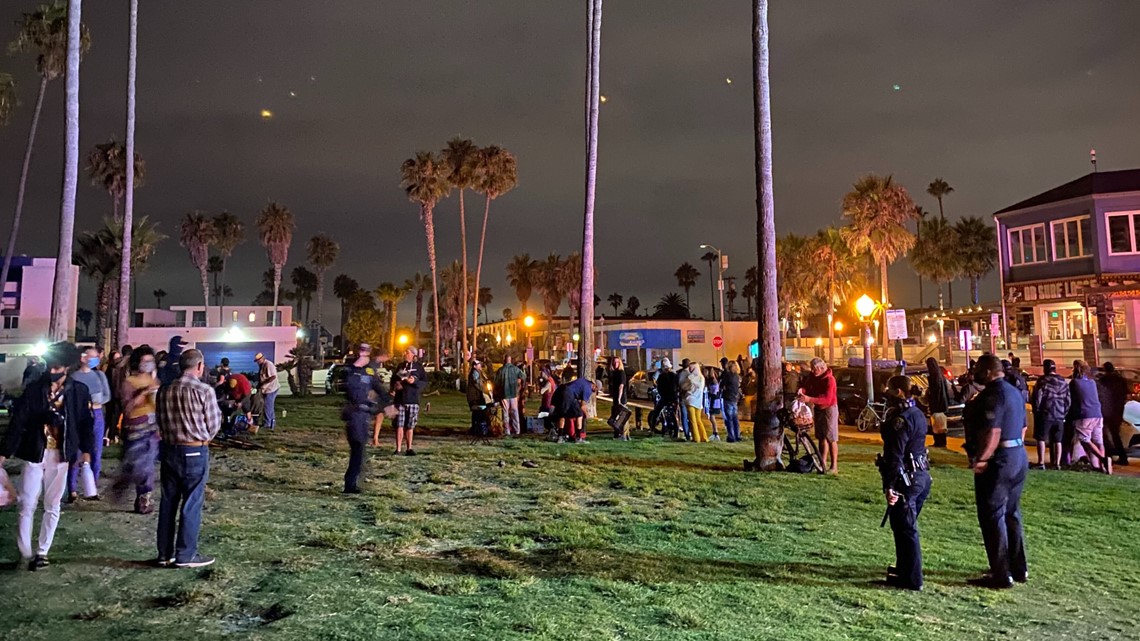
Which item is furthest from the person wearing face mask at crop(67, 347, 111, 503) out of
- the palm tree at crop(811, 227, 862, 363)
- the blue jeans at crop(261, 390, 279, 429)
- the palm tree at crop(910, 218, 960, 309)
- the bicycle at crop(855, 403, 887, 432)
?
the palm tree at crop(910, 218, 960, 309)

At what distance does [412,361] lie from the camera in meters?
13.4

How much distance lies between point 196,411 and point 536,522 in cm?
354

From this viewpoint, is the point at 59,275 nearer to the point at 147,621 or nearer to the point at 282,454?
the point at 282,454

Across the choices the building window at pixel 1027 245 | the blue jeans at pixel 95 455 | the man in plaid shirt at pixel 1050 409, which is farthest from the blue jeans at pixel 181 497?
the building window at pixel 1027 245

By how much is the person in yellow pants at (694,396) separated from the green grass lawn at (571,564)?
14.1 ft

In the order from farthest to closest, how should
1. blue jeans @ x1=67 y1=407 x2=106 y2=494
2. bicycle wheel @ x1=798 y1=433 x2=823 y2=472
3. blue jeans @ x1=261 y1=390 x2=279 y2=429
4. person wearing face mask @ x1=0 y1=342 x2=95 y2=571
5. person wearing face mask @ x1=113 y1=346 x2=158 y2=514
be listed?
1. blue jeans @ x1=261 y1=390 x2=279 y2=429
2. bicycle wheel @ x1=798 y1=433 x2=823 y2=472
3. blue jeans @ x1=67 y1=407 x2=106 y2=494
4. person wearing face mask @ x1=113 y1=346 x2=158 y2=514
5. person wearing face mask @ x1=0 y1=342 x2=95 y2=571

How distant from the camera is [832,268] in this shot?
5784cm

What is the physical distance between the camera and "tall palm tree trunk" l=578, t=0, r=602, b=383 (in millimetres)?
21969

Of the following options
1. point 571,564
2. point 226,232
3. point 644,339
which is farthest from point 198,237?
point 571,564

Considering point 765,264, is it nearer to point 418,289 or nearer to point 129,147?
point 129,147

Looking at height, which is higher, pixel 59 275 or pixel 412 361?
pixel 59 275

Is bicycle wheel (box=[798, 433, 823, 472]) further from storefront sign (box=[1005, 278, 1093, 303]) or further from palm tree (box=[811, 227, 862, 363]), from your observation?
palm tree (box=[811, 227, 862, 363])

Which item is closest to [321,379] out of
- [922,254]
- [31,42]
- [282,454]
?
[31,42]

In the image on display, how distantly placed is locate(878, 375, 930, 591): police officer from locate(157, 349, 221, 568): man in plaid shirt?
5.37 metres
